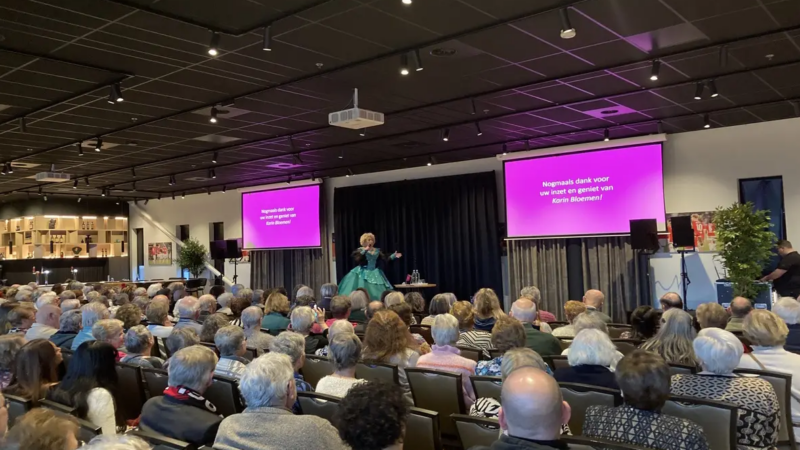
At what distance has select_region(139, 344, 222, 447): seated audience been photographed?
2.70m

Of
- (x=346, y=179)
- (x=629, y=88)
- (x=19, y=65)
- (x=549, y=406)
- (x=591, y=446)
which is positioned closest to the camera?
(x=549, y=406)

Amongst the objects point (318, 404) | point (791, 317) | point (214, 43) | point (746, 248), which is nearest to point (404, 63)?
point (214, 43)

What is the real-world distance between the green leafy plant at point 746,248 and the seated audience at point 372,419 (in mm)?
8239

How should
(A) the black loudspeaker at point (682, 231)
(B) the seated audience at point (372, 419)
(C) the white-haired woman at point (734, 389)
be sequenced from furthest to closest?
(A) the black loudspeaker at point (682, 231)
(C) the white-haired woman at point (734, 389)
(B) the seated audience at point (372, 419)

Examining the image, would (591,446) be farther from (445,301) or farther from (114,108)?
(114,108)

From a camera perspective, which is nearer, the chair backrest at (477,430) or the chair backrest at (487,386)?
the chair backrest at (477,430)

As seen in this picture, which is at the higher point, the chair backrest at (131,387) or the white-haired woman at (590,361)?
the white-haired woman at (590,361)

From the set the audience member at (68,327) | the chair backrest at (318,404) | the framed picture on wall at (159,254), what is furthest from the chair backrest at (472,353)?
the framed picture on wall at (159,254)

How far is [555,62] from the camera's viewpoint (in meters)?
6.52

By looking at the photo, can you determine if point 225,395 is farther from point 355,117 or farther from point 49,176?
point 49,176

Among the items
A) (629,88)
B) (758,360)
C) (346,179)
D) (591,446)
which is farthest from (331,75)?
(346,179)

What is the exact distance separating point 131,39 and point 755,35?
6.01 metres

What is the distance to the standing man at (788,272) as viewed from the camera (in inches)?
333

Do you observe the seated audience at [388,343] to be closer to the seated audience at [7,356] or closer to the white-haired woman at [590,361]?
the white-haired woman at [590,361]
